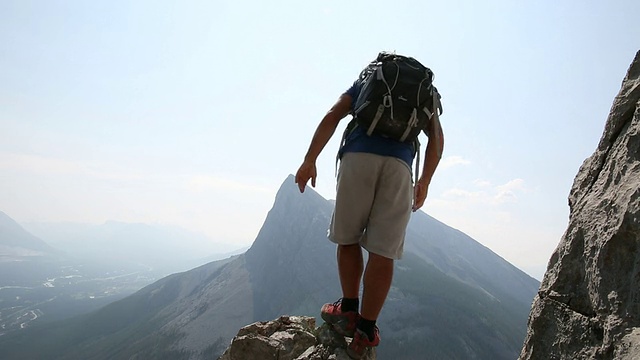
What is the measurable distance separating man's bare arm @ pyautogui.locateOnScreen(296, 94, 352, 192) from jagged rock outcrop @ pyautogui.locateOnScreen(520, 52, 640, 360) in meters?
3.37

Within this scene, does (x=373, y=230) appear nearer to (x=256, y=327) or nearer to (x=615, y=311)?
(x=615, y=311)

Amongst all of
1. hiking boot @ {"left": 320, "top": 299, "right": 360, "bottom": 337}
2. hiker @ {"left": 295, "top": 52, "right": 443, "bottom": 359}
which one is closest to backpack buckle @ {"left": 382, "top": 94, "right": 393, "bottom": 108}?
hiker @ {"left": 295, "top": 52, "right": 443, "bottom": 359}

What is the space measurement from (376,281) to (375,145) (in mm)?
1932

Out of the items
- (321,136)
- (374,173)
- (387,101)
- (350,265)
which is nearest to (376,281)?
(350,265)

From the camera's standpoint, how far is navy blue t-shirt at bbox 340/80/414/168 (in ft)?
17.1

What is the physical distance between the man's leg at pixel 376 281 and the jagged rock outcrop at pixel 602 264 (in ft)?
6.02

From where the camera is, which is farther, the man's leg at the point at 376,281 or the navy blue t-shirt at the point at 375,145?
the navy blue t-shirt at the point at 375,145

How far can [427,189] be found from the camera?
5.66 metres

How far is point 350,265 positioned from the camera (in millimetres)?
5484

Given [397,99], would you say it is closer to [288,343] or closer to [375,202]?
[375,202]

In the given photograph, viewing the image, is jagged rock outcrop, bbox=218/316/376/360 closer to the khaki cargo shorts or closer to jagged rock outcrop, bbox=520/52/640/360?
the khaki cargo shorts

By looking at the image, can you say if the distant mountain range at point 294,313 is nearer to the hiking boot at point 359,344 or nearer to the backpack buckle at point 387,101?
the hiking boot at point 359,344

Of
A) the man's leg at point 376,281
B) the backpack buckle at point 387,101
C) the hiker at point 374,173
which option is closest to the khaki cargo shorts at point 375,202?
the hiker at point 374,173

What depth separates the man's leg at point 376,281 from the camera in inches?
200
